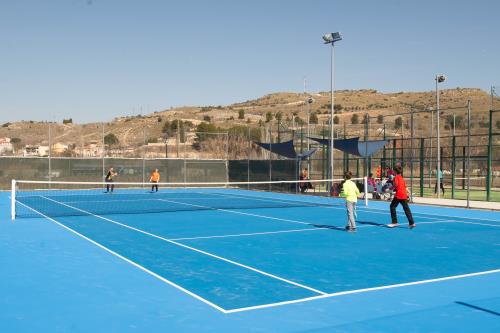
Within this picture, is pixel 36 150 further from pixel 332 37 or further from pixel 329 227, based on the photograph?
pixel 329 227

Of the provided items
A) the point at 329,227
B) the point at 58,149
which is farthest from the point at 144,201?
the point at 58,149

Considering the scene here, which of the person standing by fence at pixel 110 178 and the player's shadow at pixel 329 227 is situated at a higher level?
the person standing by fence at pixel 110 178

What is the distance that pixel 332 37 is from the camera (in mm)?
28906

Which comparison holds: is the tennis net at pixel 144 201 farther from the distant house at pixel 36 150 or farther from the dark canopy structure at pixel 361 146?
the distant house at pixel 36 150

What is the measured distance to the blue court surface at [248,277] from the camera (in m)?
7.08

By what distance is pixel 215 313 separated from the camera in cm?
739

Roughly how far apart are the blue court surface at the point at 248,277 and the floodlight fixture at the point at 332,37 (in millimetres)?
13350

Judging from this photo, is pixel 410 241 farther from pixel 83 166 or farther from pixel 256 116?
pixel 256 116

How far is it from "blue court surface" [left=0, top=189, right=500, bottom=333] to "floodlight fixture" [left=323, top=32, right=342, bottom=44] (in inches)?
526

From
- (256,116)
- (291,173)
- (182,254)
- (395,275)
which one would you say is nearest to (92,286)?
(182,254)

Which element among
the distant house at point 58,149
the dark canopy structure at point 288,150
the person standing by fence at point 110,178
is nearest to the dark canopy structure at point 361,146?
the dark canopy structure at point 288,150

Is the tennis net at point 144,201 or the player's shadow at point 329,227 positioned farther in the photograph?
the tennis net at point 144,201

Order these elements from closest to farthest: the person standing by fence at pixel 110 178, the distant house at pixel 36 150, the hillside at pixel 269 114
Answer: the person standing by fence at pixel 110 178, the distant house at pixel 36 150, the hillside at pixel 269 114

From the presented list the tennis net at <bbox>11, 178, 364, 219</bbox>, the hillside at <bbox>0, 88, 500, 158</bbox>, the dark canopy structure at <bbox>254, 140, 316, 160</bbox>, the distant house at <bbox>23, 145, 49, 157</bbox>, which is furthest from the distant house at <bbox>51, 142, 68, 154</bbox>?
the dark canopy structure at <bbox>254, 140, 316, 160</bbox>
